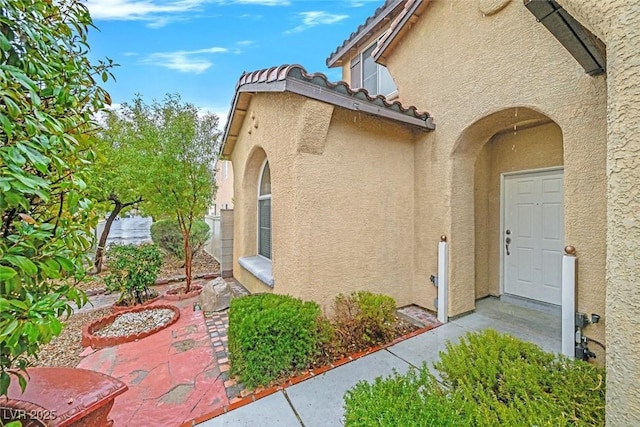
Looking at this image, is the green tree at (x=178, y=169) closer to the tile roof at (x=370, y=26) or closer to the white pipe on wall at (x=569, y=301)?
the tile roof at (x=370, y=26)

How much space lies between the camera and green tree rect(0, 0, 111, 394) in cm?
162

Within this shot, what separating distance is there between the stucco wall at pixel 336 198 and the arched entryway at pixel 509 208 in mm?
1165

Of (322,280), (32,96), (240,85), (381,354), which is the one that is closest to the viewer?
(32,96)

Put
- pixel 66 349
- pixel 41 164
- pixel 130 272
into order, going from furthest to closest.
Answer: pixel 130 272 < pixel 66 349 < pixel 41 164

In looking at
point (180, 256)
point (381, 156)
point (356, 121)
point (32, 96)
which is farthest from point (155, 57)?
point (180, 256)

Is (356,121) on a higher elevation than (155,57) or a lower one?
lower

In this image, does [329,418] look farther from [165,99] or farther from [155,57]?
[165,99]

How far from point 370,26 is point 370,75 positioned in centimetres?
149

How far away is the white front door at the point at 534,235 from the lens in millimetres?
6129

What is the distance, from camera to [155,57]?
7934 millimetres

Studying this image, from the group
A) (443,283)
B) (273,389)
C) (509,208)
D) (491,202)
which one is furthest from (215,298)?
(509,208)

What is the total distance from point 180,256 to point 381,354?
38.0 feet

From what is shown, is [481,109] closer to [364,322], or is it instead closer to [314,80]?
[314,80]

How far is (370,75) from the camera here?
9.71 meters
